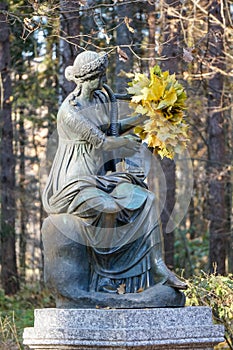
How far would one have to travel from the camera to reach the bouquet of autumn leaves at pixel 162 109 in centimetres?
804

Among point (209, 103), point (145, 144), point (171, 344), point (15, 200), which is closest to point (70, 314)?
point (171, 344)

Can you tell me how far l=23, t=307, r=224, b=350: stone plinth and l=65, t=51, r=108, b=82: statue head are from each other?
2.16 meters

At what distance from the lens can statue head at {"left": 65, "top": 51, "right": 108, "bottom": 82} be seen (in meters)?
8.21

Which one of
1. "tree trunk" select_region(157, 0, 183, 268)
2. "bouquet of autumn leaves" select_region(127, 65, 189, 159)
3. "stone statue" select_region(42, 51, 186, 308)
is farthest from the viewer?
"tree trunk" select_region(157, 0, 183, 268)

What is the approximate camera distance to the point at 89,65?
8.20 metres

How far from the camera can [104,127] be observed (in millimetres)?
8422

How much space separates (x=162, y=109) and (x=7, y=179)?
13122mm

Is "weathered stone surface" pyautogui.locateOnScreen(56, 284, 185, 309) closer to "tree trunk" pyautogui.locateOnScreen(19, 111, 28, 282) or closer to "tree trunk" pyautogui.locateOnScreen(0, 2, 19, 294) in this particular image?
"tree trunk" pyautogui.locateOnScreen(0, 2, 19, 294)

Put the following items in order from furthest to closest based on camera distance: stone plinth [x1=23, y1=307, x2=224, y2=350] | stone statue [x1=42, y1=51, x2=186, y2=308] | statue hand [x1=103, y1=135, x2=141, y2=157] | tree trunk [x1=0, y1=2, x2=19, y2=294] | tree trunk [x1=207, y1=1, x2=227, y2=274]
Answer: tree trunk [x1=0, y1=2, x2=19, y2=294]
tree trunk [x1=207, y1=1, x2=227, y2=274]
statue hand [x1=103, y1=135, x2=141, y2=157]
stone statue [x1=42, y1=51, x2=186, y2=308]
stone plinth [x1=23, y1=307, x2=224, y2=350]

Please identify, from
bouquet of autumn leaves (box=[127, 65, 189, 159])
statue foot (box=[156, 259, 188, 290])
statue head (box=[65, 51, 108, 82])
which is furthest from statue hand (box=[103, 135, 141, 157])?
statue foot (box=[156, 259, 188, 290])

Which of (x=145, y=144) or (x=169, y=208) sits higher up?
(x=145, y=144)

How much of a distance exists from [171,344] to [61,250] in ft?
4.19

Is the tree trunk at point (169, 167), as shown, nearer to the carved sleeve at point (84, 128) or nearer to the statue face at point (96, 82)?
the statue face at point (96, 82)

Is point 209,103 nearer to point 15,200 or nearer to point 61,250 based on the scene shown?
point 15,200
